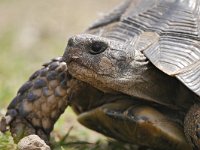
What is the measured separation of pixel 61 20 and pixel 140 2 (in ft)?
25.9

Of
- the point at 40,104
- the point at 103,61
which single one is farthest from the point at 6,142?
the point at 103,61

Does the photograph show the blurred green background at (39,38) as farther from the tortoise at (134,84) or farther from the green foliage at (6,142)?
the tortoise at (134,84)

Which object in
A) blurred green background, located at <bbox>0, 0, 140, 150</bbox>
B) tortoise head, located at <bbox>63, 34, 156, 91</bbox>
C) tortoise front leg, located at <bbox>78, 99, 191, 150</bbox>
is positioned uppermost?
tortoise head, located at <bbox>63, 34, 156, 91</bbox>

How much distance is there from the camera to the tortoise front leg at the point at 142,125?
12.1ft

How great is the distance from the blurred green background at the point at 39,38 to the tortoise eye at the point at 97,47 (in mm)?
760

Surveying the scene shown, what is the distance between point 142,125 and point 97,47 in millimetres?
605

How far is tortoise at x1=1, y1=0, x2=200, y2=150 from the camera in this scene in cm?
351

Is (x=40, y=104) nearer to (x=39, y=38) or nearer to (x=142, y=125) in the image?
(x=142, y=125)

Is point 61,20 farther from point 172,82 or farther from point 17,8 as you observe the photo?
point 172,82

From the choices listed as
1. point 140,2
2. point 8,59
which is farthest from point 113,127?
point 8,59

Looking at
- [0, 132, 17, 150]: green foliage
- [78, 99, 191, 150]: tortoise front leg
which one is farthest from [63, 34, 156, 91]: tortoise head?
[0, 132, 17, 150]: green foliage

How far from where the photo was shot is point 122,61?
357 centimetres

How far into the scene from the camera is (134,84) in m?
3.67

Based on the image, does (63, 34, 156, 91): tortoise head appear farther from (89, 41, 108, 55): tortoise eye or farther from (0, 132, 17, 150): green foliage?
(0, 132, 17, 150): green foliage
